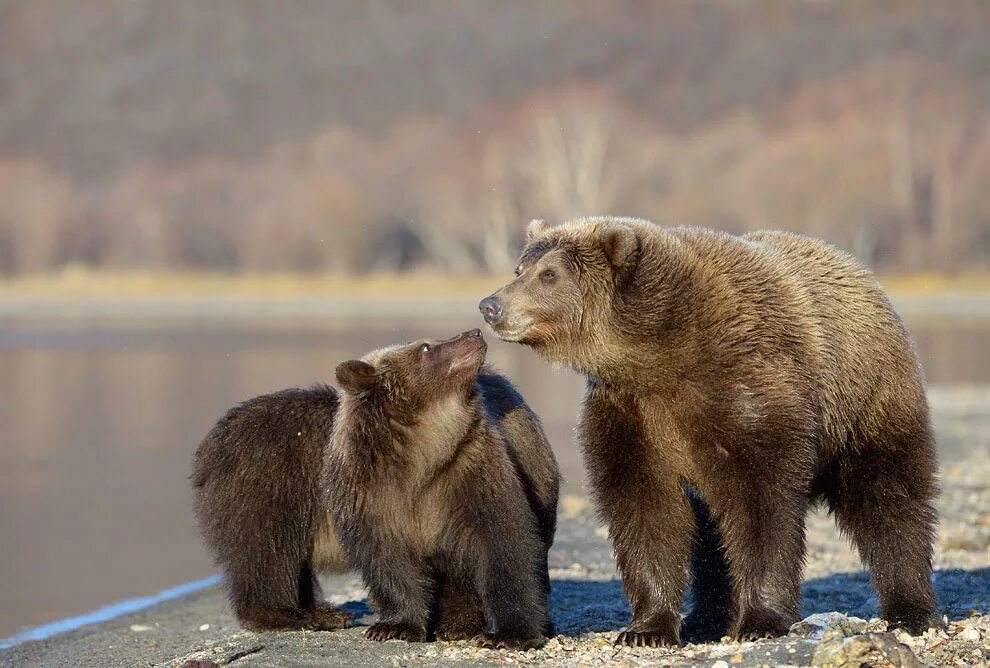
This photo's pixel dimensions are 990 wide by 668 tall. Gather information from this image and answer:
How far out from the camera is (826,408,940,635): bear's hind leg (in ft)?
22.6

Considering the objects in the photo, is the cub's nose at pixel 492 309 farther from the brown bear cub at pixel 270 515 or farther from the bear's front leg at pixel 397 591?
the brown bear cub at pixel 270 515

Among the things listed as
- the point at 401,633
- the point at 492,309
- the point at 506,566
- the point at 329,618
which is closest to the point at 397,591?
the point at 401,633

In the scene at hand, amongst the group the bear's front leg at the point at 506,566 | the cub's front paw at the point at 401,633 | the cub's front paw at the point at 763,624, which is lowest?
the cub's front paw at the point at 401,633

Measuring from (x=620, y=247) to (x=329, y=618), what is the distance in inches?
108

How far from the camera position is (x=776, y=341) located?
21.0ft

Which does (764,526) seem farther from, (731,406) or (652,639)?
(652,639)

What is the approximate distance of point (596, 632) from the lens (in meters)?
7.44

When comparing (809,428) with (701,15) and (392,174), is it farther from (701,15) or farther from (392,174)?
(701,15)

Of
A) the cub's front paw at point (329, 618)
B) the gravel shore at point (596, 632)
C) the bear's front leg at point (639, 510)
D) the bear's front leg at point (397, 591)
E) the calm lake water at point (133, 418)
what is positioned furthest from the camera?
the calm lake water at point (133, 418)

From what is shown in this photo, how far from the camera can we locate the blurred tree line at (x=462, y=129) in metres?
61.8

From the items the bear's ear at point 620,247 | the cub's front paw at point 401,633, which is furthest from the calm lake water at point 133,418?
the bear's ear at point 620,247

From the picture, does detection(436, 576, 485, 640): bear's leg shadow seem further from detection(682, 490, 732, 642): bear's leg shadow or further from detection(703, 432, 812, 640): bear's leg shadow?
detection(703, 432, 812, 640): bear's leg shadow

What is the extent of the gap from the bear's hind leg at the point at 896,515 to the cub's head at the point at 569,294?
1.47 meters

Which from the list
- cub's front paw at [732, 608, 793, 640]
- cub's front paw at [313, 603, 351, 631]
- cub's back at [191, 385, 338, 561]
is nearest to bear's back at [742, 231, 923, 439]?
cub's front paw at [732, 608, 793, 640]
